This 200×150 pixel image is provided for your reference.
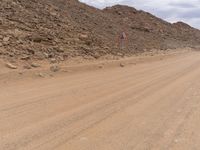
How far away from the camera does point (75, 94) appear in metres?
10.9

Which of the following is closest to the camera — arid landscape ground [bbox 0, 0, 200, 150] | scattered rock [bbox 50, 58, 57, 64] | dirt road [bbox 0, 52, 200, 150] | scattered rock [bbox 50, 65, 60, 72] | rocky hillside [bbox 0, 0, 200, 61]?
dirt road [bbox 0, 52, 200, 150]

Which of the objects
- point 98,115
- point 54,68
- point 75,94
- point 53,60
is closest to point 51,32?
point 53,60

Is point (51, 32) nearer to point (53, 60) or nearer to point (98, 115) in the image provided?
point (53, 60)

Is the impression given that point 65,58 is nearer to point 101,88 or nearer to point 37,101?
point 101,88

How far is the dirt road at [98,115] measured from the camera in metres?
6.48

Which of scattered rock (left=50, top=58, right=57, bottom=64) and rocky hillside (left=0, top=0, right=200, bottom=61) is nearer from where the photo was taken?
scattered rock (left=50, top=58, right=57, bottom=64)

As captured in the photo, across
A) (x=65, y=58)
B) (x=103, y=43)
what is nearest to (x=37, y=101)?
(x=65, y=58)

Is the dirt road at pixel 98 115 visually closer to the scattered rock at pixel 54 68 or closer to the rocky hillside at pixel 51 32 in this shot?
the scattered rock at pixel 54 68

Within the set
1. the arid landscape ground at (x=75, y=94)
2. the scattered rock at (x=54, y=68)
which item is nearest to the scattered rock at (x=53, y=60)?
the arid landscape ground at (x=75, y=94)

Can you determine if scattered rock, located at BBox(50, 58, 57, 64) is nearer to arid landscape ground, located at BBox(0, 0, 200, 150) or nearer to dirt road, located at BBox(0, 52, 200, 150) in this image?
arid landscape ground, located at BBox(0, 0, 200, 150)

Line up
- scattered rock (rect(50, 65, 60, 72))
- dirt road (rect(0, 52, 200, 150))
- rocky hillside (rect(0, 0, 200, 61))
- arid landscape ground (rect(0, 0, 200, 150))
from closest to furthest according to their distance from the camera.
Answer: dirt road (rect(0, 52, 200, 150))
arid landscape ground (rect(0, 0, 200, 150))
scattered rock (rect(50, 65, 60, 72))
rocky hillside (rect(0, 0, 200, 61))

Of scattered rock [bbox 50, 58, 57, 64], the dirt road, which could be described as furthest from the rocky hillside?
the dirt road

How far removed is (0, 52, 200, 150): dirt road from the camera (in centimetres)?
648

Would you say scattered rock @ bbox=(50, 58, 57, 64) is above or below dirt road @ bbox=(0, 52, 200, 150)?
below
